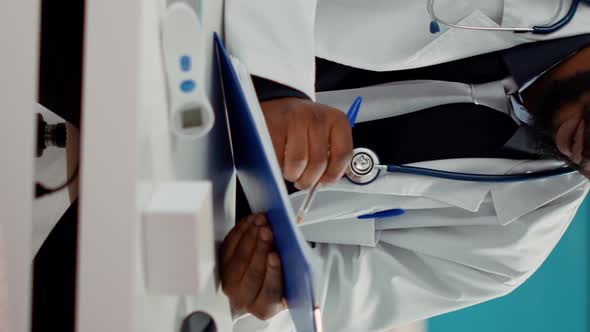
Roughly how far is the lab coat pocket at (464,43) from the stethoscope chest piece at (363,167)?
17 cm

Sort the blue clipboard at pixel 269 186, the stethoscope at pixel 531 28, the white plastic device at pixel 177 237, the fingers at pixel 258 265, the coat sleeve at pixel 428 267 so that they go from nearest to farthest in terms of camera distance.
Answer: the white plastic device at pixel 177 237 → the blue clipboard at pixel 269 186 → the fingers at pixel 258 265 → the stethoscope at pixel 531 28 → the coat sleeve at pixel 428 267

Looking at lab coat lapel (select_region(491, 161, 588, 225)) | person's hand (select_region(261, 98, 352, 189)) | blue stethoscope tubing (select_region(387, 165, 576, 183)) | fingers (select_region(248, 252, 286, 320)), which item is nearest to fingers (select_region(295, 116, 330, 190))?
person's hand (select_region(261, 98, 352, 189))

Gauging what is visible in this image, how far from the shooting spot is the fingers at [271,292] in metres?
0.58

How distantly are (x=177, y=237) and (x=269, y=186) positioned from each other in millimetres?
162

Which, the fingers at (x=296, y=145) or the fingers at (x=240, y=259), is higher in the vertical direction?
the fingers at (x=296, y=145)

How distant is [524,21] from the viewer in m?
0.91

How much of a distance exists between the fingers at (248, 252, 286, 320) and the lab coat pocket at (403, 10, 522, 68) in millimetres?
488

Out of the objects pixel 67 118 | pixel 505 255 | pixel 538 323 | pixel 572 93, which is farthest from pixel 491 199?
pixel 538 323

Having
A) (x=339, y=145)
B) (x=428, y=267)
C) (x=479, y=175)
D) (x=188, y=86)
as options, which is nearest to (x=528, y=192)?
(x=479, y=175)

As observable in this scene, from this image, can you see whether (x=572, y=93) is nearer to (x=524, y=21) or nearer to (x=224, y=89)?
(x=524, y=21)

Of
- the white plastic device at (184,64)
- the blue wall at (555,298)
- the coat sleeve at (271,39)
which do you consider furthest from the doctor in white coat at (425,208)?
the blue wall at (555,298)

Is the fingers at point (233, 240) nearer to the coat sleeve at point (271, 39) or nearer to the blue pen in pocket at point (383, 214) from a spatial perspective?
the coat sleeve at point (271, 39)

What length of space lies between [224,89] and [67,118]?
18cm

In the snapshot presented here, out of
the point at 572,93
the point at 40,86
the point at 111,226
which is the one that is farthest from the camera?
the point at 572,93
